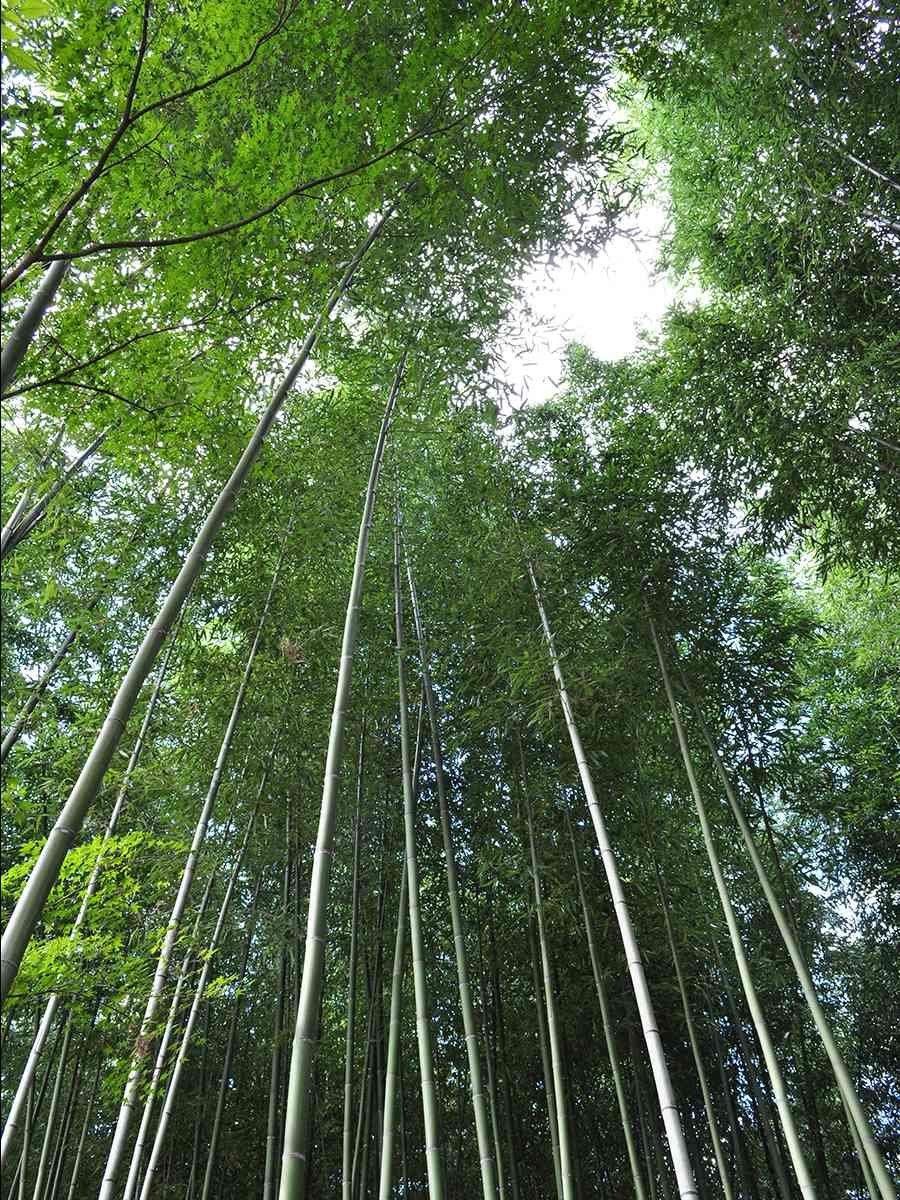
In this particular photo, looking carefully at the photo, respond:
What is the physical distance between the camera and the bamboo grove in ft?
8.84

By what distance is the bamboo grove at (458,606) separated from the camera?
2693 mm

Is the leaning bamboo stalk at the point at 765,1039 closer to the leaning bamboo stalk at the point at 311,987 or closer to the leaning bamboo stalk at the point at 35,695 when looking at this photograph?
the leaning bamboo stalk at the point at 311,987

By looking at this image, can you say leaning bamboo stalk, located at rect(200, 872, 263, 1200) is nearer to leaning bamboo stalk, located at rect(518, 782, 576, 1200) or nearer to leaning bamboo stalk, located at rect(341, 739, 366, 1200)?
leaning bamboo stalk, located at rect(341, 739, 366, 1200)

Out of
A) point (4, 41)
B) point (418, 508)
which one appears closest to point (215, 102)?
point (4, 41)

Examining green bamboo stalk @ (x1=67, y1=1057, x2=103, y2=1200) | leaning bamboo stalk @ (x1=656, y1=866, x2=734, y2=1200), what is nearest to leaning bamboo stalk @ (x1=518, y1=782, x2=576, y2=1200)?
leaning bamboo stalk @ (x1=656, y1=866, x2=734, y2=1200)

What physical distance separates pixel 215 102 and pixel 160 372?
0.99m

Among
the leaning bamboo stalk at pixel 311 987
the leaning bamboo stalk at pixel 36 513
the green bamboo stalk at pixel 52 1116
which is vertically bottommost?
the leaning bamboo stalk at pixel 311 987

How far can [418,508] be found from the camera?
18.3 feet

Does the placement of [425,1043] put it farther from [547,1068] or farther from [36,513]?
[547,1068]

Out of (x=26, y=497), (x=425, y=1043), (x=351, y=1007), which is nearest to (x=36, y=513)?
(x=26, y=497)

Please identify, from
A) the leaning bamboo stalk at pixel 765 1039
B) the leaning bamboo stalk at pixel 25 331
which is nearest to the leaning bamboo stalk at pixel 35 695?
the leaning bamboo stalk at pixel 25 331

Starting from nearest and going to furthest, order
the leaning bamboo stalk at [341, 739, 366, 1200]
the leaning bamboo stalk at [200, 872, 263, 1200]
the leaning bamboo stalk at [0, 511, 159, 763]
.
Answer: the leaning bamboo stalk at [0, 511, 159, 763], the leaning bamboo stalk at [341, 739, 366, 1200], the leaning bamboo stalk at [200, 872, 263, 1200]

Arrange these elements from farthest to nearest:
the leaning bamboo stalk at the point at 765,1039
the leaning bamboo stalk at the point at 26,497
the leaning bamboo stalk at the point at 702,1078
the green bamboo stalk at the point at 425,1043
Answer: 1. the leaning bamboo stalk at the point at 702,1078
2. the leaning bamboo stalk at the point at 765,1039
3. the green bamboo stalk at the point at 425,1043
4. the leaning bamboo stalk at the point at 26,497

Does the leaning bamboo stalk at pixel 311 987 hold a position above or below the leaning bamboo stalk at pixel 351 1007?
below
